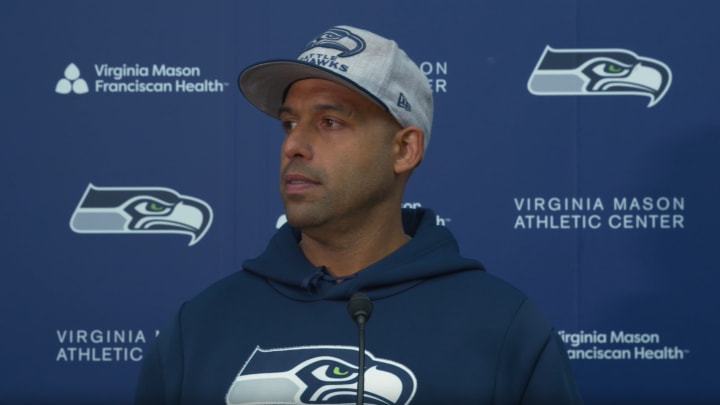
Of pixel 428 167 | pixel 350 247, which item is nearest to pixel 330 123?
pixel 350 247

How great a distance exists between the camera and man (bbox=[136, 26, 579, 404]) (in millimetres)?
1640

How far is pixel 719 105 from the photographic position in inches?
128

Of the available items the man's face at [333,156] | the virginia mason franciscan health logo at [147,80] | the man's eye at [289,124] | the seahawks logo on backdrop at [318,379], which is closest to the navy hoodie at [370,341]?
the seahawks logo on backdrop at [318,379]

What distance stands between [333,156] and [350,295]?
233mm

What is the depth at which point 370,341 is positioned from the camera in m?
1.68

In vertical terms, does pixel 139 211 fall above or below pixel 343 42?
below

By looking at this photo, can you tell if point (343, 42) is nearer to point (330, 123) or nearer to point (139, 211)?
point (330, 123)

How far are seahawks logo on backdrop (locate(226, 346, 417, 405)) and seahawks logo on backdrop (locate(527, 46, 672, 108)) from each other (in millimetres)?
1824

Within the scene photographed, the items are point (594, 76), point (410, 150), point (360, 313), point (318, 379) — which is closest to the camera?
point (360, 313)

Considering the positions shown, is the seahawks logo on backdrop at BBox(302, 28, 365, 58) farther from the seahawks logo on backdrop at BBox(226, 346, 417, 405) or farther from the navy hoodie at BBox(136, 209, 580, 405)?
the seahawks logo on backdrop at BBox(226, 346, 417, 405)

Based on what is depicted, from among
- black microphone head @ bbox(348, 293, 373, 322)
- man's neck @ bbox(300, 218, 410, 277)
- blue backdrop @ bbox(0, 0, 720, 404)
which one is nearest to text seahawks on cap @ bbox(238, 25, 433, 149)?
man's neck @ bbox(300, 218, 410, 277)

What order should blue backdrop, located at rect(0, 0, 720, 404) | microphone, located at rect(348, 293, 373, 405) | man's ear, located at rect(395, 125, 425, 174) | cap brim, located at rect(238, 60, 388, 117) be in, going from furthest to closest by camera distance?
1. blue backdrop, located at rect(0, 0, 720, 404)
2. man's ear, located at rect(395, 125, 425, 174)
3. cap brim, located at rect(238, 60, 388, 117)
4. microphone, located at rect(348, 293, 373, 405)

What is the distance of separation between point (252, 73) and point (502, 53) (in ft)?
5.26

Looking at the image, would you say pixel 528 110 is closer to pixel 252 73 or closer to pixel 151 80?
pixel 151 80
